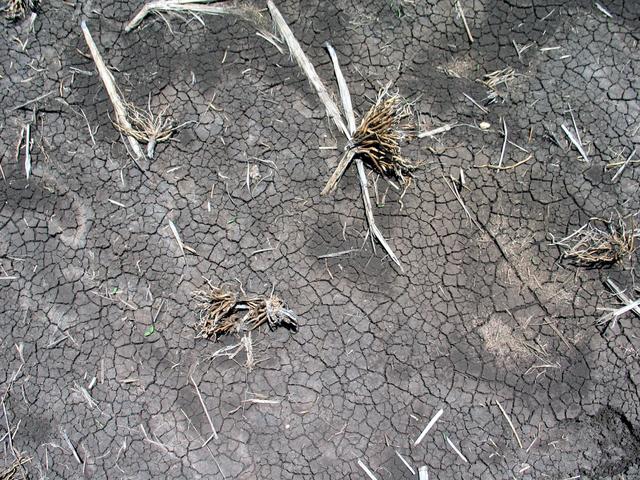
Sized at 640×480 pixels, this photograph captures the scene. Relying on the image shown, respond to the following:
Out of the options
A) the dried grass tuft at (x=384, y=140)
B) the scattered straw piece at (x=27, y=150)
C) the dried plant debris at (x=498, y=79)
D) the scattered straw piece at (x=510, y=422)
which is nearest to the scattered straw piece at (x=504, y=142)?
the dried plant debris at (x=498, y=79)

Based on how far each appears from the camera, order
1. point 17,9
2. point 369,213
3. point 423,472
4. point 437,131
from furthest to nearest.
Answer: point 17,9, point 437,131, point 369,213, point 423,472

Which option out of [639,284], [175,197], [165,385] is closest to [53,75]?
[175,197]

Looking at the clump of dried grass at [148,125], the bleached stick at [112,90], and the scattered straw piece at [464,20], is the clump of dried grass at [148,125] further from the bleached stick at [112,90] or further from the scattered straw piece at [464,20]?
the scattered straw piece at [464,20]

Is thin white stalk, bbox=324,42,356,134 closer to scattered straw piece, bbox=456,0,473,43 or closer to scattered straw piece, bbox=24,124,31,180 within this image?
scattered straw piece, bbox=456,0,473,43

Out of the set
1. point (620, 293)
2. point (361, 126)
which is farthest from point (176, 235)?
point (620, 293)

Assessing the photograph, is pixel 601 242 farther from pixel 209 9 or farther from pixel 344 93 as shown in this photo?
pixel 209 9

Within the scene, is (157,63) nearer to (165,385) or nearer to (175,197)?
(175,197)

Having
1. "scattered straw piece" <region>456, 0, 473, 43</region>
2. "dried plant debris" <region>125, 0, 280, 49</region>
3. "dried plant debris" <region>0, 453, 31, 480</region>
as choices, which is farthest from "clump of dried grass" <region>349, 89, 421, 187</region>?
"dried plant debris" <region>0, 453, 31, 480</region>
